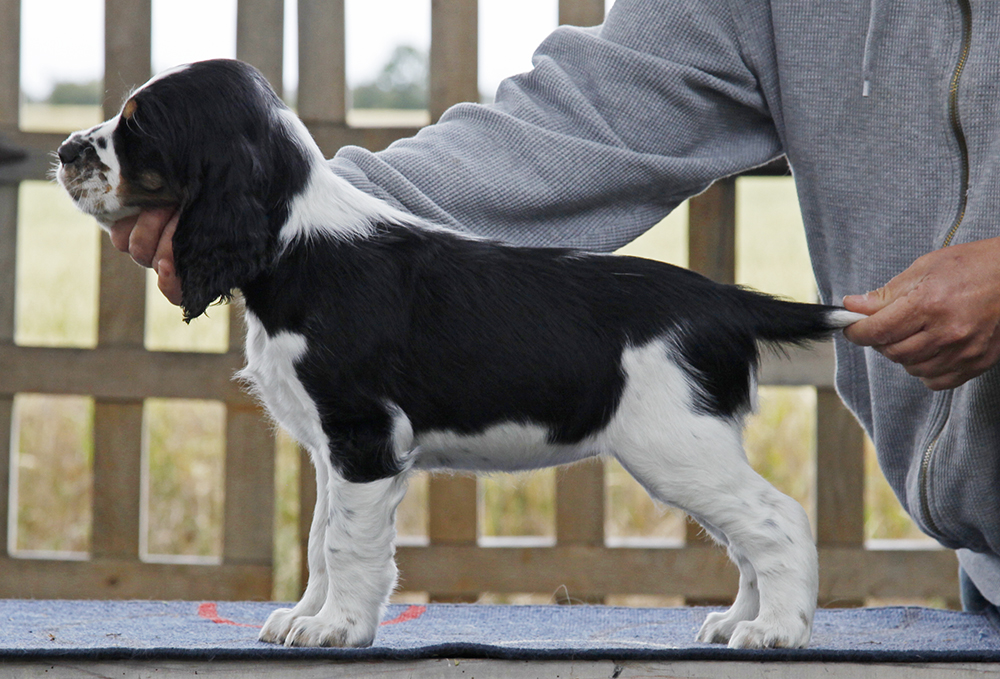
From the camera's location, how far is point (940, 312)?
5.48ft

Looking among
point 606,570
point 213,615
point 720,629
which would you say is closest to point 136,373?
point 213,615

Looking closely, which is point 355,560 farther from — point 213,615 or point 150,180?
point 213,615

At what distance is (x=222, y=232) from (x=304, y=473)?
189cm

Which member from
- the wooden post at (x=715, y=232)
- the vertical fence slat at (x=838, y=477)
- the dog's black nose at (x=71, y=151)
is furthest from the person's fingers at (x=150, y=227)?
the vertical fence slat at (x=838, y=477)

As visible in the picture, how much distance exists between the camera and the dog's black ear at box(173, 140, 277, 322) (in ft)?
5.09

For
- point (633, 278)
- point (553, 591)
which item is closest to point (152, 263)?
point (633, 278)

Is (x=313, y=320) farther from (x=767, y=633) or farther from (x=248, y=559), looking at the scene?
(x=248, y=559)

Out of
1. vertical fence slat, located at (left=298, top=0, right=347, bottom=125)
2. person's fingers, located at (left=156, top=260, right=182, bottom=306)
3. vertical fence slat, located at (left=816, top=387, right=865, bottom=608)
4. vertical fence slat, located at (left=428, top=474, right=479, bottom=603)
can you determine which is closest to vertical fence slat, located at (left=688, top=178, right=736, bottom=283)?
vertical fence slat, located at (left=816, top=387, right=865, bottom=608)

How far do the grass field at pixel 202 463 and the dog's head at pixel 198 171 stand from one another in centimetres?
252

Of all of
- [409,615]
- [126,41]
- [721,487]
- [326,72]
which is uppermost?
[126,41]

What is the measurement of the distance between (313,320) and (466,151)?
59 cm

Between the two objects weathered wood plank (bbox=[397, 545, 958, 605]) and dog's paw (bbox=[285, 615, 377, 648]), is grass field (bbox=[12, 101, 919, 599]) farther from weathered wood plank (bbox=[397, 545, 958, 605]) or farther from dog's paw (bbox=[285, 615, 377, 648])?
dog's paw (bbox=[285, 615, 377, 648])

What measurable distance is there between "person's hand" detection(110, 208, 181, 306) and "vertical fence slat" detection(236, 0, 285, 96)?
71.8 inches

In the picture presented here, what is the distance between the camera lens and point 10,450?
344 cm
